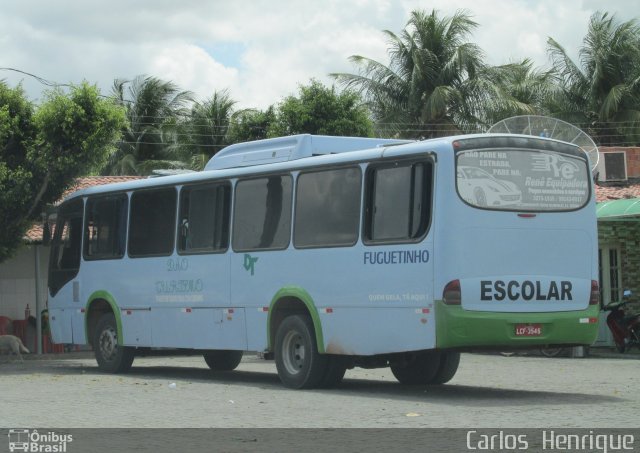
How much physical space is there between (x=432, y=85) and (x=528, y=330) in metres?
30.8

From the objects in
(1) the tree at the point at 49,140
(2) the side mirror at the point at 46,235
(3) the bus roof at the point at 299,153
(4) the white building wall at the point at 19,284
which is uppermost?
(1) the tree at the point at 49,140

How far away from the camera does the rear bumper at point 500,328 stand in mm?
13000

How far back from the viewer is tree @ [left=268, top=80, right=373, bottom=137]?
3116 centimetres

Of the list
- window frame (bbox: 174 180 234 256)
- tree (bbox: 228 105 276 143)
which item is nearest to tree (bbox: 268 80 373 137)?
tree (bbox: 228 105 276 143)

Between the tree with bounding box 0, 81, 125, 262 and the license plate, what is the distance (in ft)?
34.3

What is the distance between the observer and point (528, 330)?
13398mm

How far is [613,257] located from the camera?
27.0 m

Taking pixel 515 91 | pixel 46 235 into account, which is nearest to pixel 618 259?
pixel 46 235

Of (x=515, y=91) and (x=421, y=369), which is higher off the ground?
(x=515, y=91)

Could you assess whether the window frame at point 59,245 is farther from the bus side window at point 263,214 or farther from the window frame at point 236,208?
the bus side window at point 263,214

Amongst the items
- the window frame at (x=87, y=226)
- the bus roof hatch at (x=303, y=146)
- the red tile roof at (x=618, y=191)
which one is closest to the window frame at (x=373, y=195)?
the bus roof hatch at (x=303, y=146)

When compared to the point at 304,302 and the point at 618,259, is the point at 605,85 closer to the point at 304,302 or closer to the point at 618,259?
the point at 618,259

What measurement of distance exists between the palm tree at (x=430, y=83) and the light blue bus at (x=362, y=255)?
25.1 metres

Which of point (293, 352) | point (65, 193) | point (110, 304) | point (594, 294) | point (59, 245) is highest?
point (65, 193)
